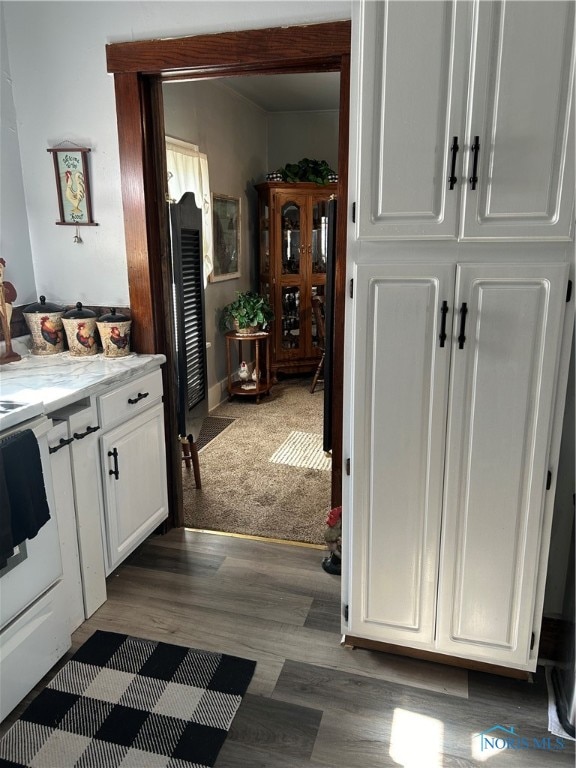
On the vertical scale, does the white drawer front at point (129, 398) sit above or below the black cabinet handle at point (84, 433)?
above

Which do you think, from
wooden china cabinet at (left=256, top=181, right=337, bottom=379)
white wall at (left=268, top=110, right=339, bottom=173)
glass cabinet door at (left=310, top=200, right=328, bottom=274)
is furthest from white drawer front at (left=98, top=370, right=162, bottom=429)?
white wall at (left=268, top=110, right=339, bottom=173)

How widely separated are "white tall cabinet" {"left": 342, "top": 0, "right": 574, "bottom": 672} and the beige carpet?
102cm

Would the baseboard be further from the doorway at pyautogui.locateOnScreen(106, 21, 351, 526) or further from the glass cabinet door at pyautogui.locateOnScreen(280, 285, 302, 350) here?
the glass cabinet door at pyautogui.locateOnScreen(280, 285, 302, 350)

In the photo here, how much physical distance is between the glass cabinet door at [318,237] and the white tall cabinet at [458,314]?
4026 millimetres

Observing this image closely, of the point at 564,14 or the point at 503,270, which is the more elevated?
the point at 564,14

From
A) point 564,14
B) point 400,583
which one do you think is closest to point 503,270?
point 564,14

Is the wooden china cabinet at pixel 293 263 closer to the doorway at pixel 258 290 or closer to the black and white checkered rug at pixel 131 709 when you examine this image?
the doorway at pixel 258 290

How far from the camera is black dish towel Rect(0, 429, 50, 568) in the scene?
1.60 m

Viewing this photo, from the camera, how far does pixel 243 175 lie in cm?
530

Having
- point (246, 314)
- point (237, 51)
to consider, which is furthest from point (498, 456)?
point (246, 314)

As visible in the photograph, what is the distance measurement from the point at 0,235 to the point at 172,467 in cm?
135

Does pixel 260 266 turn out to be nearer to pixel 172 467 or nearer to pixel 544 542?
pixel 172 467
